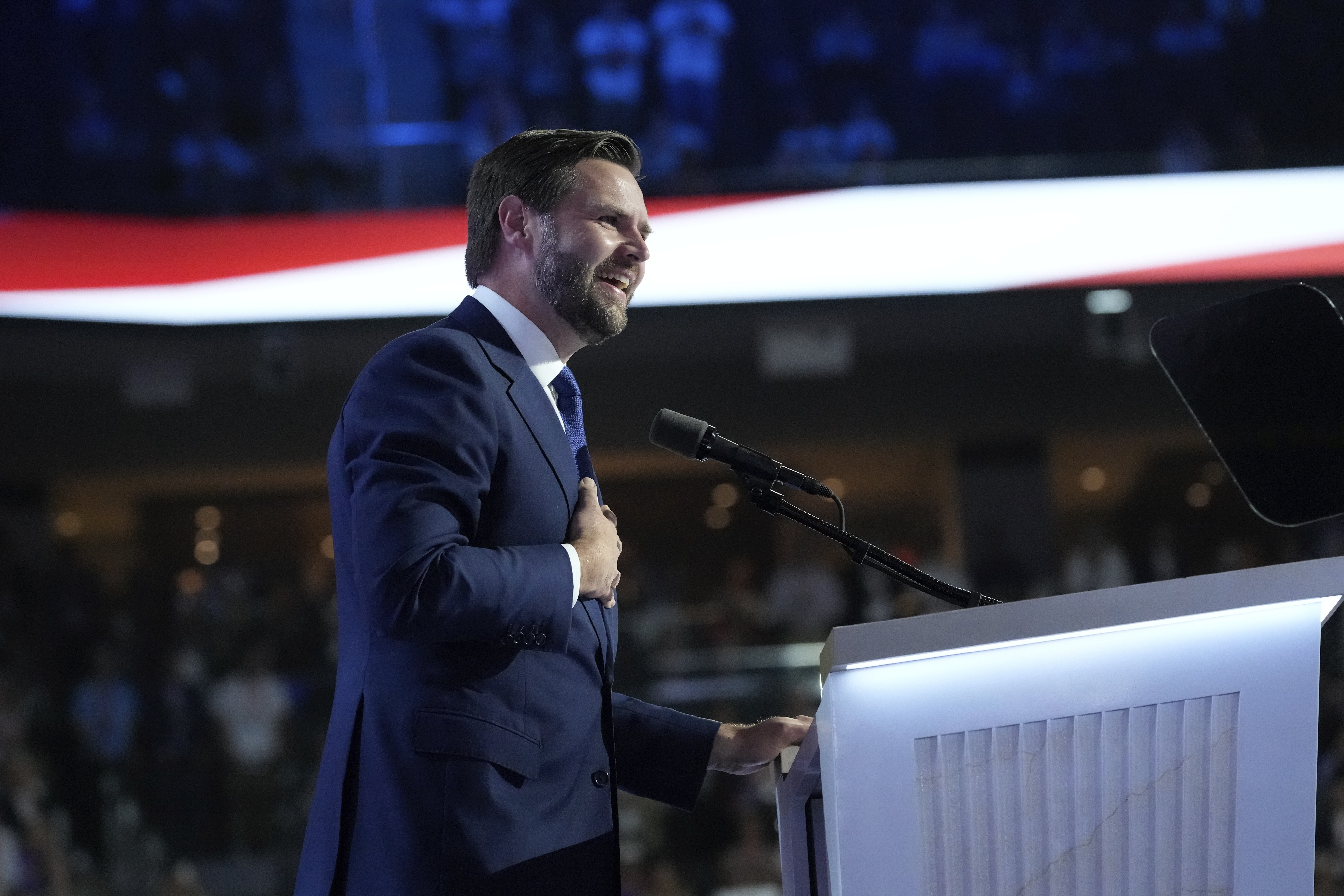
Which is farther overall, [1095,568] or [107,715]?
[1095,568]

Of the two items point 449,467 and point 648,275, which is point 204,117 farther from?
point 449,467

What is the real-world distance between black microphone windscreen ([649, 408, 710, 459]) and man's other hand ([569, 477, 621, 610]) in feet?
0.32

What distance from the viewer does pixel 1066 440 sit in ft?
27.0

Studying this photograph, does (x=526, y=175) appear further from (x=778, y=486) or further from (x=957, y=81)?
(x=957, y=81)

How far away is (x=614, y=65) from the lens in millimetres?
6078

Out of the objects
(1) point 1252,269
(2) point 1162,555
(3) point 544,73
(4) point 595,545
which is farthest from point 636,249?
(2) point 1162,555

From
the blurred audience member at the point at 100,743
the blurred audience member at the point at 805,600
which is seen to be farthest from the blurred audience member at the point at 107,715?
the blurred audience member at the point at 805,600

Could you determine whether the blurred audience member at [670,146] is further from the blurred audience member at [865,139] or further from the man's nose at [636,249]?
the man's nose at [636,249]

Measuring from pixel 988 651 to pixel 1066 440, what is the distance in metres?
7.53

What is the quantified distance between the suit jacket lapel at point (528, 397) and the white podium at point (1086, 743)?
0.45m

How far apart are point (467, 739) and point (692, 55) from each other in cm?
537

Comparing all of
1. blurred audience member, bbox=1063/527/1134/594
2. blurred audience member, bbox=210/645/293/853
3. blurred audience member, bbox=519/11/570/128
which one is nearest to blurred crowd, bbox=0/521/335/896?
blurred audience member, bbox=210/645/293/853

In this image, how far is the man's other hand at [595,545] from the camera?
1.32 meters

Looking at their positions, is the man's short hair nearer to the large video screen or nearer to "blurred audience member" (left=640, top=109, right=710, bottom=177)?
the large video screen
